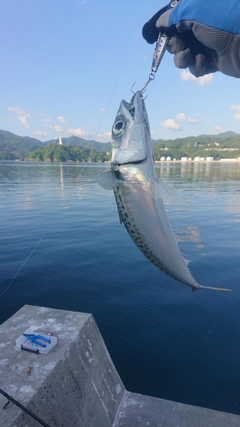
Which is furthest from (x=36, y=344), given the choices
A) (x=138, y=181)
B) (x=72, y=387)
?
(x=138, y=181)

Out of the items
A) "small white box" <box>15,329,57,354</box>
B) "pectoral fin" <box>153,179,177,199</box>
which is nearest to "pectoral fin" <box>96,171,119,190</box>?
"pectoral fin" <box>153,179,177,199</box>

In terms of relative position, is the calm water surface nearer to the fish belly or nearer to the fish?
the fish belly

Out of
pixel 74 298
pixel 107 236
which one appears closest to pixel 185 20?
pixel 74 298

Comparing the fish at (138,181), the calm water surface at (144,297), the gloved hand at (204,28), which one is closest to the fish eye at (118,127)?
the fish at (138,181)

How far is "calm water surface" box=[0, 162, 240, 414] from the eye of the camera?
5578mm

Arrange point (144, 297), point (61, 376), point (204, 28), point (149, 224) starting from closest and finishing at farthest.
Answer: point (204, 28) < point (149, 224) < point (61, 376) < point (144, 297)

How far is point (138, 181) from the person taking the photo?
114 inches

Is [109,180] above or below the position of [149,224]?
above

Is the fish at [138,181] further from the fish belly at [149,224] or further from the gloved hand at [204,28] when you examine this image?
the gloved hand at [204,28]

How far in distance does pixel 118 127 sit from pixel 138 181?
23.6 inches

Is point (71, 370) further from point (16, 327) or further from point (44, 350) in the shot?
point (16, 327)

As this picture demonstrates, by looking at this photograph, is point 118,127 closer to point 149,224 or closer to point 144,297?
point 149,224

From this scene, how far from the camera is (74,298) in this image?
8305 mm

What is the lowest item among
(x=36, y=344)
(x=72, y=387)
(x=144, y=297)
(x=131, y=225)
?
(x=144, y=297)
